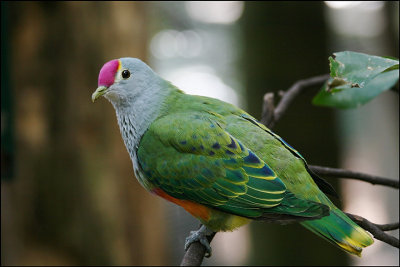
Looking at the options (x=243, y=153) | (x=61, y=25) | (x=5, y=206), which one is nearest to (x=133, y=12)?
(x=61, y=25)

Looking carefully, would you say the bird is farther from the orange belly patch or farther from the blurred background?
the blurred background

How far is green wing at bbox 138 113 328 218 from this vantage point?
132 cm

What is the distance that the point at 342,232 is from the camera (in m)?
1.16

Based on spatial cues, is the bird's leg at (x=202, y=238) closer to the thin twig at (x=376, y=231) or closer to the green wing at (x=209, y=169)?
the green wing at (x=209, y=169)

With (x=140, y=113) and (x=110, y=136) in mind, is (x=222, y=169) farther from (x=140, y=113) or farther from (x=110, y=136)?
(x=110, y=136)

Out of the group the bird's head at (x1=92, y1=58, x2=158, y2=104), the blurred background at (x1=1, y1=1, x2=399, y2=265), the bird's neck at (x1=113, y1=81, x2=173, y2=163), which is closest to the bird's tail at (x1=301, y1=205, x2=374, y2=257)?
the bird's neck at (x1=113, y1=81, x2=173, y2=163)

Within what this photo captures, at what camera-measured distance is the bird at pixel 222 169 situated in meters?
1.30

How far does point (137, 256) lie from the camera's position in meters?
2.63

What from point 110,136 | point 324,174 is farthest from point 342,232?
point 110,136

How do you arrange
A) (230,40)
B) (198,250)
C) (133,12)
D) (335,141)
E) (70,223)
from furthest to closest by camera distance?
(230,40) < (335,141) < (133,12) < (70,223) < (198,250)

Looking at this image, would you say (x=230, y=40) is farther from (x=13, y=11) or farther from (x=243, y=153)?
(x=243, y=153)

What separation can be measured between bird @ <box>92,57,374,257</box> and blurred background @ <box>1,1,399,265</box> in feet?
3.60

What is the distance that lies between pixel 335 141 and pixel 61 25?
71.2 inches

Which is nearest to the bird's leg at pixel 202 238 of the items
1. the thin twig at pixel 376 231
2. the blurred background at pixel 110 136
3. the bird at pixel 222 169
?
the bird at pixel 222 169
